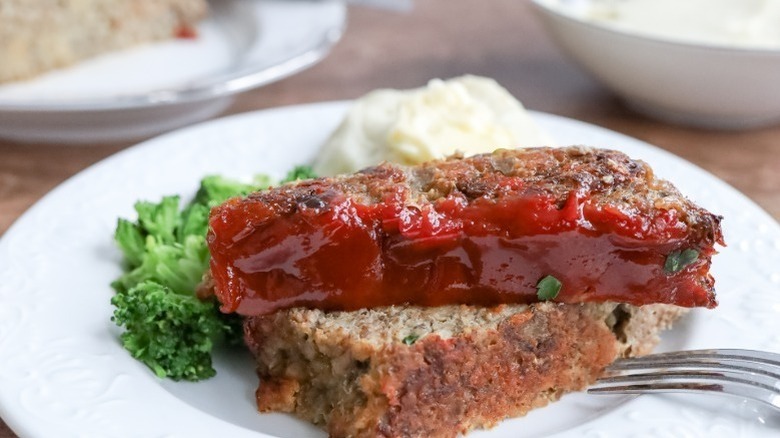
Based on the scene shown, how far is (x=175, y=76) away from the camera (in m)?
6.12

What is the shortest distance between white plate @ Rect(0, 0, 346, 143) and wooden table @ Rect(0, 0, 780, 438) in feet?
0.51

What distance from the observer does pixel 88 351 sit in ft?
10.0

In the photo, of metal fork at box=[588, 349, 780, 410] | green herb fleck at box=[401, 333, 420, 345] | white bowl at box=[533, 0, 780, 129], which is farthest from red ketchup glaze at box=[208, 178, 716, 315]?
white bowl at box=[533, 0, 780, 129]

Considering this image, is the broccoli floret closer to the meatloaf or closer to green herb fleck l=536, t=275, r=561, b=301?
green herb fleck l=536, t=275, r=561, b=301

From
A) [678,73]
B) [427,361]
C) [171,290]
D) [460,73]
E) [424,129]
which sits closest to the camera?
[427,361]

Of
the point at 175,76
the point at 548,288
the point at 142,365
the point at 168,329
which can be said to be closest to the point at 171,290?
the point at 168,329

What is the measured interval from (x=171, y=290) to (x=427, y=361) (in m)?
1.16

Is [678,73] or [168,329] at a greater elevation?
[678,73]

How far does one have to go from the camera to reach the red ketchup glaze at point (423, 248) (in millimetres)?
2949

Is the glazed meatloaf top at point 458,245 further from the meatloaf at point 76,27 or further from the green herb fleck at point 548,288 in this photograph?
the meatloaf at point 76,27

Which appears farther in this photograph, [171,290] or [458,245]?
[171,290]

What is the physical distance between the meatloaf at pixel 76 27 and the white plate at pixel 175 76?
0.32 feet

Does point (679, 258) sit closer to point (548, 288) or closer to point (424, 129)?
point (548, 288)

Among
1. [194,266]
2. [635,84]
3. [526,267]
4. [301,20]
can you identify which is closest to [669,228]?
[526,267]
